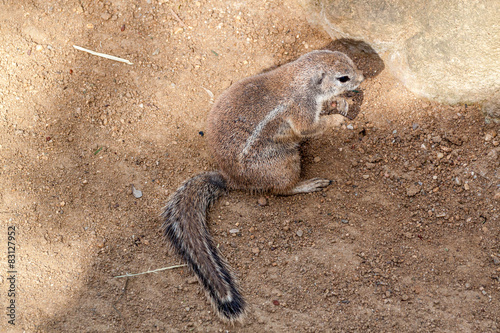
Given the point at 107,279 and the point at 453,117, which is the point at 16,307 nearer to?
the point at 107,279

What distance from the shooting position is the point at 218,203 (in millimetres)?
4387

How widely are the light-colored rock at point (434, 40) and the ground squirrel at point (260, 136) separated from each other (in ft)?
2.07

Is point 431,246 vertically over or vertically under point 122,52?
under

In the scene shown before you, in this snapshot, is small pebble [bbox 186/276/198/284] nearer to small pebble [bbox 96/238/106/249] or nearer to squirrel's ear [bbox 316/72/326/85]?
small pebble [bbox 96/238/106/249]

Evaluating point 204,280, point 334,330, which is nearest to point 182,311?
point 204,280

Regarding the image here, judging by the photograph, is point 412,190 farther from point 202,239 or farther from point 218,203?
point 202,239

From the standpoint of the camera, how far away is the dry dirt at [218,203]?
353 cm

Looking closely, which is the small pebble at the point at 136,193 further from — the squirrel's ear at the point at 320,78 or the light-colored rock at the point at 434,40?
the light-colored rock at the point at 434,40

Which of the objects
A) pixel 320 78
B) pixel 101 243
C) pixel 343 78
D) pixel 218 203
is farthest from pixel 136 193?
pixel 343 78

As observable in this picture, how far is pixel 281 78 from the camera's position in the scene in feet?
14.6

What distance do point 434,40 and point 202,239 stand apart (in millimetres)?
3275

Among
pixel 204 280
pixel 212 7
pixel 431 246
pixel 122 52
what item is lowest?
pixel 204 280

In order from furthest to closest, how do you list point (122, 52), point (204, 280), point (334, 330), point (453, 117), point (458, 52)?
1. point (122, 52)
2. point (453, 117)
3. point (458, 52)
4. point (204, 280)
5. point (334, 330)

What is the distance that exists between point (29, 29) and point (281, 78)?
10.8 feet
